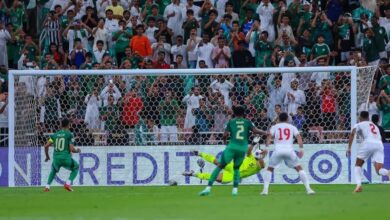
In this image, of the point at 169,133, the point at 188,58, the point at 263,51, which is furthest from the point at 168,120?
the point at 263,51

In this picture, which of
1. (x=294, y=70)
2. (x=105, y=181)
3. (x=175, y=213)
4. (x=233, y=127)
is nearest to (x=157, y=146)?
(x=105, y=181)

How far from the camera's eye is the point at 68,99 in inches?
1230

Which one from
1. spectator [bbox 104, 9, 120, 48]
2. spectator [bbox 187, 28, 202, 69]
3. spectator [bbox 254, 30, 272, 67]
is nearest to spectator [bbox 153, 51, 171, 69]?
spectator [bbox 187, 28, 202, 69]

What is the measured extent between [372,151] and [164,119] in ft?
22.7

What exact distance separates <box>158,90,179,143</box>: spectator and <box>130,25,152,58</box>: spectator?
15.0ft

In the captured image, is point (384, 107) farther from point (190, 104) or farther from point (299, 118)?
point (190, 104)

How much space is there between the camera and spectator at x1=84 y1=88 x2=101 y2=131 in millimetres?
30594

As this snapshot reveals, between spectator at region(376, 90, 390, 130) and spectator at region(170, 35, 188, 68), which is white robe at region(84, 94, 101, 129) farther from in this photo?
spectator at region(376, 90, 390, 130)

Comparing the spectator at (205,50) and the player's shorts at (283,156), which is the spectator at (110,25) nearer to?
the spectator at (205,50)

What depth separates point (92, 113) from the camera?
3064 cm

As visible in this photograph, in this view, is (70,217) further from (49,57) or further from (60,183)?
(49,57)

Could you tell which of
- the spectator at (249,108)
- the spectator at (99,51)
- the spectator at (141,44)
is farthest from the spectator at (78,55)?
the spectator at (249,108)

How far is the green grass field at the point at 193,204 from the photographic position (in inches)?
745

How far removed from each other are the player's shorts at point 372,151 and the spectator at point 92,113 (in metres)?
7.78
